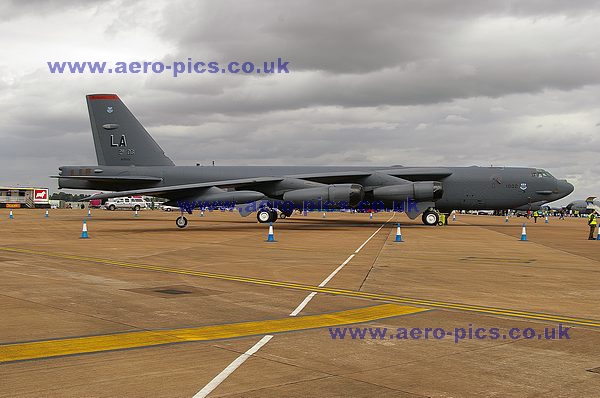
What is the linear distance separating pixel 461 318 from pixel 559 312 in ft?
5.83

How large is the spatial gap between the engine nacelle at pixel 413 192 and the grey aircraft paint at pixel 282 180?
59 mm

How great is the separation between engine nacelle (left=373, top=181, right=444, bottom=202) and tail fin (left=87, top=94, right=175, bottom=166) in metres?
15.3

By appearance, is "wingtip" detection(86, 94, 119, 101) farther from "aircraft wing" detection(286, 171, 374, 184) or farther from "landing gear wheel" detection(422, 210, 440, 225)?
"landing gear wheel" detection(422, 210, 440, 225)

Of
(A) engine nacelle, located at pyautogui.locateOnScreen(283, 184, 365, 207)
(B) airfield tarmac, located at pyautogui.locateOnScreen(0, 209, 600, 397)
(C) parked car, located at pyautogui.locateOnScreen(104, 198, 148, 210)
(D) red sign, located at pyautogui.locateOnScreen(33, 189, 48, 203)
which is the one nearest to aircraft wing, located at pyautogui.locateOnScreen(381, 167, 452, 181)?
(A) engine nacelle, located at pyautogui.locateOnScreen(283, 184, 365, 207)

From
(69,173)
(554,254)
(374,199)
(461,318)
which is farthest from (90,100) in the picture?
(461,318)

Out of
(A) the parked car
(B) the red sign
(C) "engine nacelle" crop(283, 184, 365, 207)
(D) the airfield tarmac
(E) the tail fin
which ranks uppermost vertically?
(E) the tail fin

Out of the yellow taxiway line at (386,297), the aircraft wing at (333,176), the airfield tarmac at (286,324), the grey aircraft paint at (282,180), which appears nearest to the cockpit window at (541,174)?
the grey aircraft paint at (282,180)

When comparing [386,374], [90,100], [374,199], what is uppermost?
[90,100]

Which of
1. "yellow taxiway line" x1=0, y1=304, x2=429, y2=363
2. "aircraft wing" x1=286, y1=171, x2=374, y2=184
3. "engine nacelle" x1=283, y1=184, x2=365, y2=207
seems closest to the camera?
"yellow taxiway line" x1=0, y1=304, x2=429, y2=363

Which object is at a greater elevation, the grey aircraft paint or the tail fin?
the tail fin

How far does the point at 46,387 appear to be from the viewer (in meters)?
5.00

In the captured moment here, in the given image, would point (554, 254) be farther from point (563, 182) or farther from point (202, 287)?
point (563, 182)

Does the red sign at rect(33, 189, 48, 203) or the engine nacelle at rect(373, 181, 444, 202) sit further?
the red sign at rect(33, 189, 48, 203)

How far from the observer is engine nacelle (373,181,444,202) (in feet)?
114
